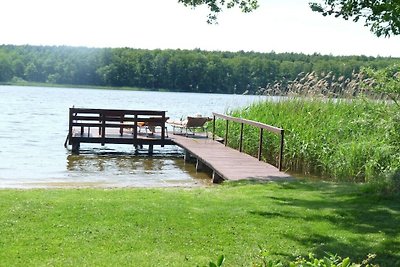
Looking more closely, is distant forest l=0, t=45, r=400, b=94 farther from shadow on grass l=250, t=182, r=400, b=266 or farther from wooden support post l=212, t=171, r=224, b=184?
shadow on grass l=250, t=182, r=400, b=266

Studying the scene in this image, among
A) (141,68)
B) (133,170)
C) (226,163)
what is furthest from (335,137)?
(141,68)

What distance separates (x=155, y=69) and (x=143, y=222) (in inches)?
3108

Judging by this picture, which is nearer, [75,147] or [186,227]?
[186,227]

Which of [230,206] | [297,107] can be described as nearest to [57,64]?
[297,107]

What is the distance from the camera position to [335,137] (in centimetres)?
1428

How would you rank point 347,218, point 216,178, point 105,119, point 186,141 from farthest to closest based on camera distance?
point 105,119 < point 186,141 < point 216,178 < point 347,218

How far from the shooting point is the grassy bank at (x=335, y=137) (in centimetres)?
1228

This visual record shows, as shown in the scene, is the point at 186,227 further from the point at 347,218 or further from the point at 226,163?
the point at 226,163

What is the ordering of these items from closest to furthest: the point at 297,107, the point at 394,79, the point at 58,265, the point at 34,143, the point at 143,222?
the point at 58,265, the point at 143,222, the point at 394,79, the point at 297,107, the point at 34,143

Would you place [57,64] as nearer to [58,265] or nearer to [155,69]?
[155,69]

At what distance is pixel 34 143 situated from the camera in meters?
23.0

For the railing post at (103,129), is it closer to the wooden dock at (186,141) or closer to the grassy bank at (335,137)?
the wooden dock at (186,141)

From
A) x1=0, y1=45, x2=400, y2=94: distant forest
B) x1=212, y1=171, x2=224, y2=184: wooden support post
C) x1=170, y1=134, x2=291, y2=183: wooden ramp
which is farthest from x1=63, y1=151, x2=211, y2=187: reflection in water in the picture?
x1=0, y1=45, x2=400, y2=94: distant forest

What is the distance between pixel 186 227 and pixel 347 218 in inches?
81.7
